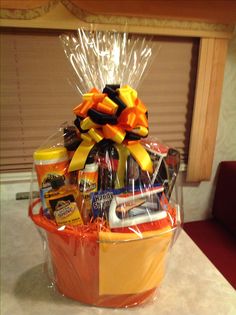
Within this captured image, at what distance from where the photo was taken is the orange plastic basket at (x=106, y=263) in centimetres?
47

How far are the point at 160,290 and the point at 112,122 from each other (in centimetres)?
36

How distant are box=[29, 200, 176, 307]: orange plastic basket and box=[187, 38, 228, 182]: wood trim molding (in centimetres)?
63

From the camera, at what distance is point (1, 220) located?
35.5 inches

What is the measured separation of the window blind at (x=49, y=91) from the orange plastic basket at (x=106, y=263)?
0.55 meters

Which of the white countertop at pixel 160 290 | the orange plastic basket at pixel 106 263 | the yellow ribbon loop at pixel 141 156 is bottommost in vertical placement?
the white countertop at pixel 160 290

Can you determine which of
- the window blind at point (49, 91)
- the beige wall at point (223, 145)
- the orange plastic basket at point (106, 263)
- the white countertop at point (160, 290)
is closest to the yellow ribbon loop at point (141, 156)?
the orange plastic basket at point (106, 263)

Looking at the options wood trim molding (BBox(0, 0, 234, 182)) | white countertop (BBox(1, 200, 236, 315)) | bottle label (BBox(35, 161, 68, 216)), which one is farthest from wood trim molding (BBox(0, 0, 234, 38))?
white countertop (BBox(1, 200, 236, 315))

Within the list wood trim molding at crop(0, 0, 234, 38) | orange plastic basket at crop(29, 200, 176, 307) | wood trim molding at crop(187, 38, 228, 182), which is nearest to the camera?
orange plastic basket at crop(29, 200, 176, 307)

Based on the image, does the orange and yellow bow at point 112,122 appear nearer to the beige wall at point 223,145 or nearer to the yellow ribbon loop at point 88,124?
the yellow ribbon loop at point 88,124

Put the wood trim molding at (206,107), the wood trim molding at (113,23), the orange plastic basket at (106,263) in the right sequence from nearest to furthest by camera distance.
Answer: the orange plastic basket at (106,263), the wood trim molding at (113,23), the wood trim molding at (206,107)

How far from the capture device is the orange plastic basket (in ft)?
1.53

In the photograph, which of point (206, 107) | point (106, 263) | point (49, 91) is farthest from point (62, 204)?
point (206, 107)

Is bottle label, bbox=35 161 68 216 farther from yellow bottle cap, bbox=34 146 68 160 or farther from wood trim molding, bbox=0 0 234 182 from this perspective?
wood trim molding, bbox=0 0 234 182

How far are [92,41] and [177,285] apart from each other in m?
0.56
